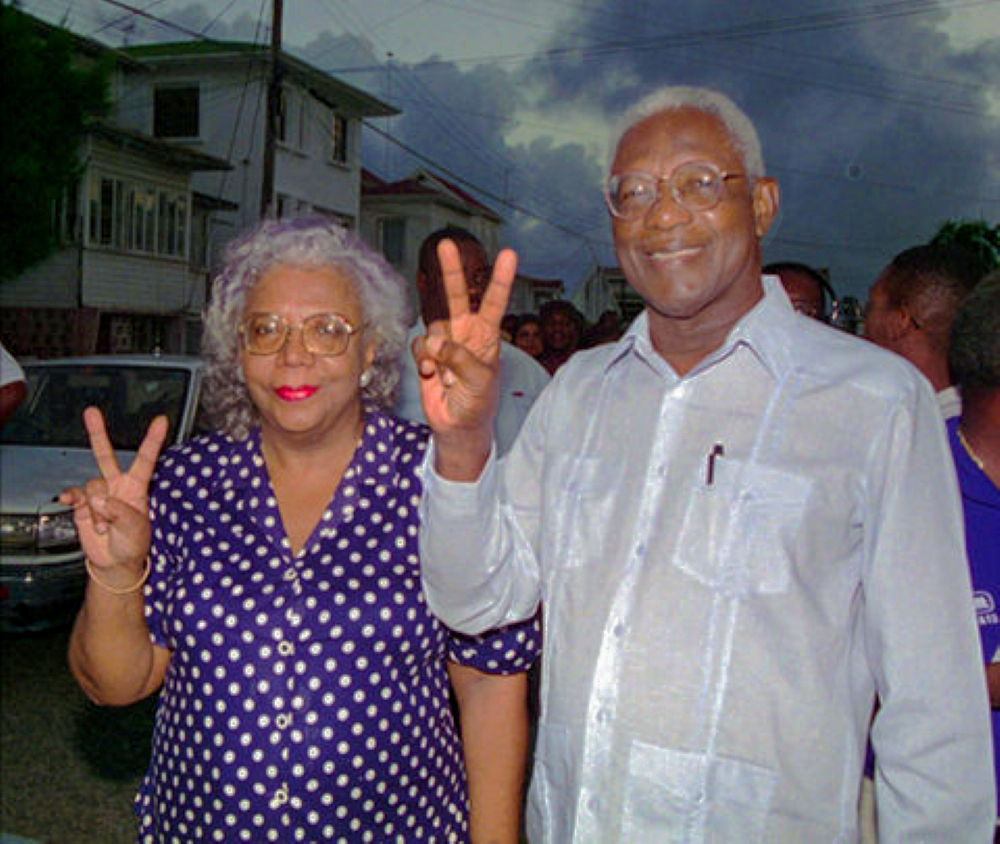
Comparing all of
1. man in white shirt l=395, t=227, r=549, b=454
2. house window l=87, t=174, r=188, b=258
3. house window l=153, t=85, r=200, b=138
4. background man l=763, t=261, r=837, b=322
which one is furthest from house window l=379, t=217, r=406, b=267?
background man l=763, t=261, r=837, b=322

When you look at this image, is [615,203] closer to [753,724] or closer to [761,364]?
[761,364]

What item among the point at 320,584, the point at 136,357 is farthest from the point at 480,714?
the point at 136,357

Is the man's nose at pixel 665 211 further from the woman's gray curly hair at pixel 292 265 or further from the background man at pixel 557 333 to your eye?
the background man at pixel 557 333

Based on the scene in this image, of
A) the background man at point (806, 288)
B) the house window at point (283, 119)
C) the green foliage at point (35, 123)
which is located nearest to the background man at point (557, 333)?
the background man at point (806, 288)

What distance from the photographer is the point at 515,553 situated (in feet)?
6.68

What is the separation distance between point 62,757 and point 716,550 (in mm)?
4398

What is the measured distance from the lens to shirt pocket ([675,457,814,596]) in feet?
5.69

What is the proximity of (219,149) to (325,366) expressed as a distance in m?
31.0

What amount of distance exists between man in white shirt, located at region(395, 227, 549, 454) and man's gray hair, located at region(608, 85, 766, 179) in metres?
2.18

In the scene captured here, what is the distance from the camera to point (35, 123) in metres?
17.0

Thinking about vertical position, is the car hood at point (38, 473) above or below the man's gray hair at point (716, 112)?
below

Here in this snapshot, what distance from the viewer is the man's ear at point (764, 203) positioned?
204cm

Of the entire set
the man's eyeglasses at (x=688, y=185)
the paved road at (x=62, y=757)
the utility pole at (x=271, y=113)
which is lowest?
the paved road at (x=62, y=757)

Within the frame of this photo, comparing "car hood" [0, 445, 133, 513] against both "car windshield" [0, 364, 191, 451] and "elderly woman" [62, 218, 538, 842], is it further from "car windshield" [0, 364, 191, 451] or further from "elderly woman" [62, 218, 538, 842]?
"elderly woman" [62, 218, 538, 842]
